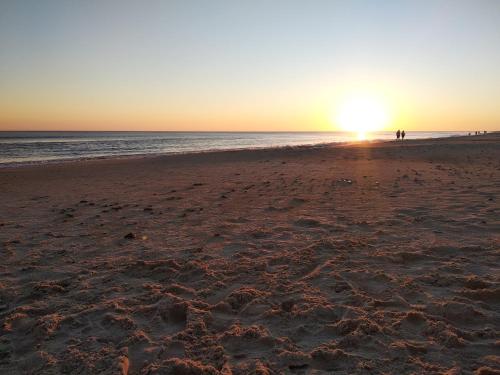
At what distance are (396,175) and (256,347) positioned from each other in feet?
36.7

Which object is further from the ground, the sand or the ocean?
the ocean

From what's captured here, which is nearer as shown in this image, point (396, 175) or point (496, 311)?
point (496, 311)

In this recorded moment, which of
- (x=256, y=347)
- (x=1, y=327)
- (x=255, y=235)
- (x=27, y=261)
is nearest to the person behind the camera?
(x=256, y=347)

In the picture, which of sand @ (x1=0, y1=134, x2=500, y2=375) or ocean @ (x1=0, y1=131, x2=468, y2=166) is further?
ocean @ (x1=0, y1=131, x2=468, y2=166)

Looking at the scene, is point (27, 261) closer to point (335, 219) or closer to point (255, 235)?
point (255, 235)

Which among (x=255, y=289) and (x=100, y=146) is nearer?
(x=255, y=289)

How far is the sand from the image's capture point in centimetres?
291

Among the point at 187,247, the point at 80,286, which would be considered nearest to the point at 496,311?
the point at 187,247

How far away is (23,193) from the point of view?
37.0ft

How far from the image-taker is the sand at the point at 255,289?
291 cm

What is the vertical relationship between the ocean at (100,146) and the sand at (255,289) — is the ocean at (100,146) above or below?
above

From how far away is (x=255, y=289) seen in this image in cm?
407

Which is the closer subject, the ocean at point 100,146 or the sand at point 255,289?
the sand at point 255,289

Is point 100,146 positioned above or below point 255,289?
above
